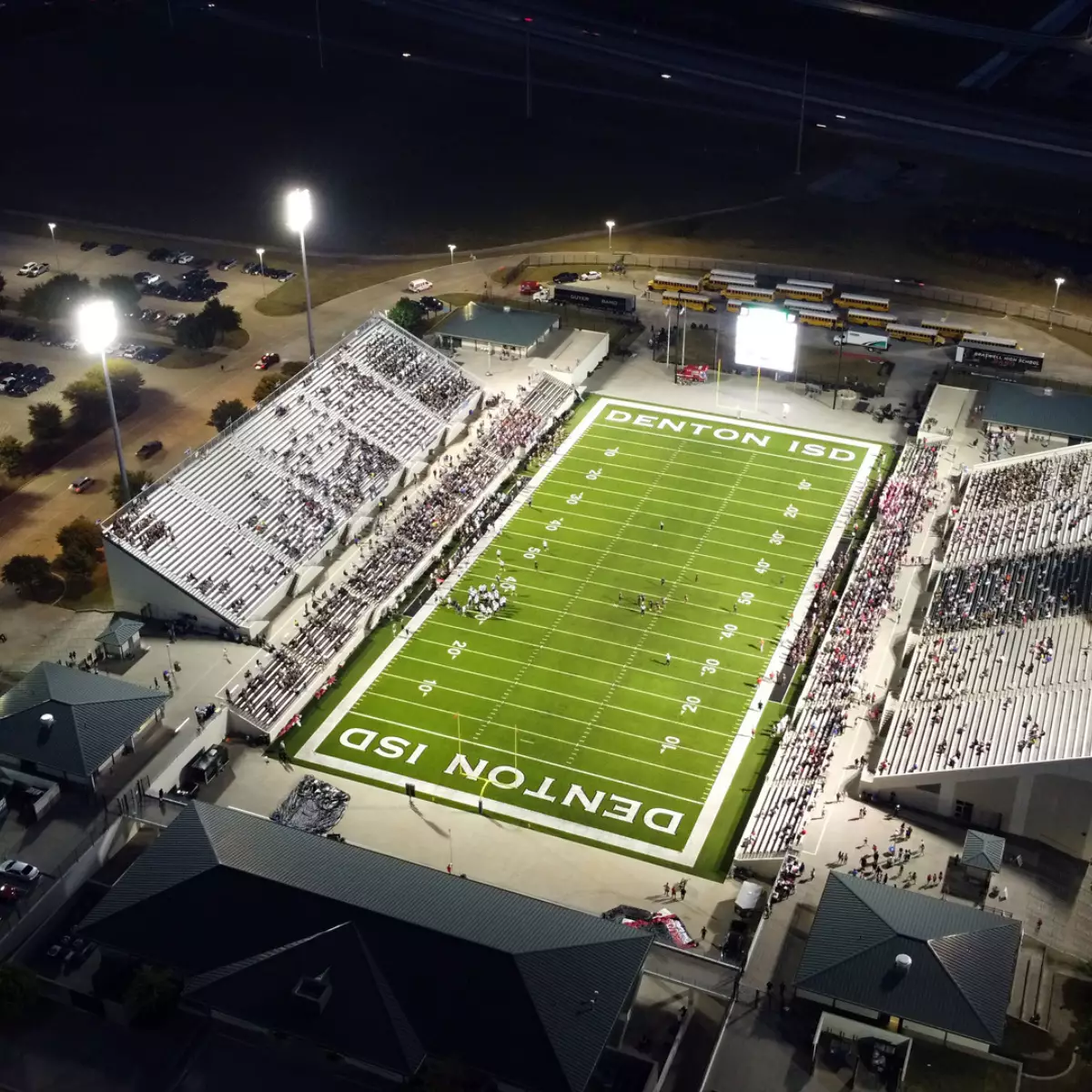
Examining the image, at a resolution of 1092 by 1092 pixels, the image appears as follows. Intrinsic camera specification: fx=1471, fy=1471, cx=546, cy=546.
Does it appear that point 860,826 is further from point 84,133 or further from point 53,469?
point 84,133

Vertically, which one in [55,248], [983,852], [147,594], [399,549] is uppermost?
[55,248]

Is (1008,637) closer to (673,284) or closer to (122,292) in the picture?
(673,284)

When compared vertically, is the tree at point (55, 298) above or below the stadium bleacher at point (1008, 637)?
above

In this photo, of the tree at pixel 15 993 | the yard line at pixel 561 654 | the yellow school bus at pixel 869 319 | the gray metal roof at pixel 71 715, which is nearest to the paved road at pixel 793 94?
the yellow school bus at pixel 869 319

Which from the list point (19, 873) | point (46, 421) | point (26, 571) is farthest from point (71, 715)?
point (46, 421)

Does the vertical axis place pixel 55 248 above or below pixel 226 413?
above

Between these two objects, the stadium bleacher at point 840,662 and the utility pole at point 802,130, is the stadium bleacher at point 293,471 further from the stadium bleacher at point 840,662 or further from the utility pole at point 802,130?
the utility pole at point 802,130

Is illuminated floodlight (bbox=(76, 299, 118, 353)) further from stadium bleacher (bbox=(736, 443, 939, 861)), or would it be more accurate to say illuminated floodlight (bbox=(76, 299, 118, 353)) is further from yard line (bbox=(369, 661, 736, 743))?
stadium bleacher (bbox=(736, 443, 939, 861))
